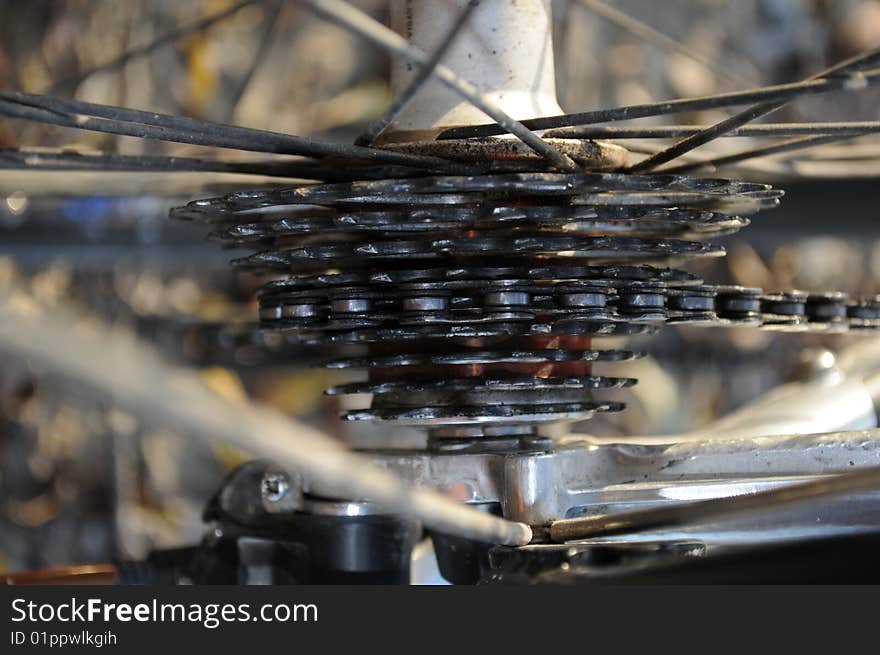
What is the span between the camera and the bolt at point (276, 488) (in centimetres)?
58

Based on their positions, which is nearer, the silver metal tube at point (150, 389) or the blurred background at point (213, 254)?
the silver metal tube at point (150, 389)

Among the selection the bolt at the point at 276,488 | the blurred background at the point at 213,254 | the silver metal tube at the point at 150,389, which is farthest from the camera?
the blurred background at the point at 213,254

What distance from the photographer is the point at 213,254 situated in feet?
3.58

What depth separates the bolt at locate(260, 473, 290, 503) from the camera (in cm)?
58

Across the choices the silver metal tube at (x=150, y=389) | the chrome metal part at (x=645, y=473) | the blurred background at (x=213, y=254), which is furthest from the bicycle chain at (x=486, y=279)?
the blurred background at (x=213, y=254)

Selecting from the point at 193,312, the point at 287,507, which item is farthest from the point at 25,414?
the point at 287,507

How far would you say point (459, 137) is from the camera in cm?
50

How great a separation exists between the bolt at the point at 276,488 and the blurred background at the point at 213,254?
1.73 ft

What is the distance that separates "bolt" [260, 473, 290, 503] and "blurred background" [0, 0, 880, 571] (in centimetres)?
53

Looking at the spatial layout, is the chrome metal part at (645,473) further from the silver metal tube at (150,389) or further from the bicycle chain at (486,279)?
the silver metal tube at (150,389)

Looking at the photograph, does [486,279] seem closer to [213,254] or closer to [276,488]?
[276,488]

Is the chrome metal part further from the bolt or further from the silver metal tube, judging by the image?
the silver metal tube

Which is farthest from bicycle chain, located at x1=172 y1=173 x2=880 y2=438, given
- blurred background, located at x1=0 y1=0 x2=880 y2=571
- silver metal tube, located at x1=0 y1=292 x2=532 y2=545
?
blurred background, located at x1=0 y1=0 x2=880 y2=571

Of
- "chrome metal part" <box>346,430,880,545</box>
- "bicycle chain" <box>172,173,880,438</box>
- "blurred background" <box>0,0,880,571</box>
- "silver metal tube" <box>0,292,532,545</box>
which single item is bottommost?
"chrome metal part" <box>346,430,880,545</box>
